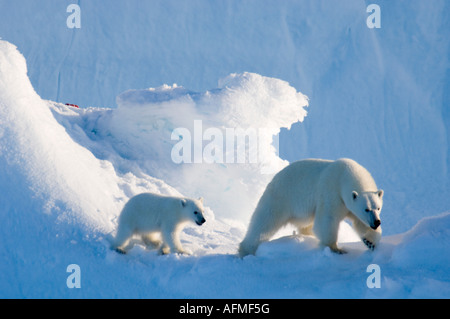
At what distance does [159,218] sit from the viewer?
4.04m

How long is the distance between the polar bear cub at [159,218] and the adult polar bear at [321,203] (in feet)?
1.70

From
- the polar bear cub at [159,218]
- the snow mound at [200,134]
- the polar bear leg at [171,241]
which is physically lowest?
the polar bear leg at [171,241]

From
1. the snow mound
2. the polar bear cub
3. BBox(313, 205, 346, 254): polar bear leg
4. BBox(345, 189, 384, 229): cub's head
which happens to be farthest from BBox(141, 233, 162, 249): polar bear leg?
the snow mound

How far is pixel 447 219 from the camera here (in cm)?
351

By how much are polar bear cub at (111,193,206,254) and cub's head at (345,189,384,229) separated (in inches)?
50.6

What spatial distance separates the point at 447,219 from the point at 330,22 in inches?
527

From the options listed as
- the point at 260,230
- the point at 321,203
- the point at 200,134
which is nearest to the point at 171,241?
the point at 260,230

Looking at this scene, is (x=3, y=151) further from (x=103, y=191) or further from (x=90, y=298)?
(x=90, y=298)

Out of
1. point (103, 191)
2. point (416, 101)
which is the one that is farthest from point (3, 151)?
point (416, 101)

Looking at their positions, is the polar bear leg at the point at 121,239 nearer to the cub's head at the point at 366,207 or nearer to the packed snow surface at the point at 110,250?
the packed snow surface at the point at 110,250

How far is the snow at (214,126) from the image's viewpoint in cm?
338

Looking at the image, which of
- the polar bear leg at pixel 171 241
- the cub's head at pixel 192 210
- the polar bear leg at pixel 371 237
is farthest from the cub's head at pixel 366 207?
the polar bear leg at pixel 171 241

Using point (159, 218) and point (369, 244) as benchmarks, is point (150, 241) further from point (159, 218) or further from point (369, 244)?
point (369, 244)

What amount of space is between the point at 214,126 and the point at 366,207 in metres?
4.71
